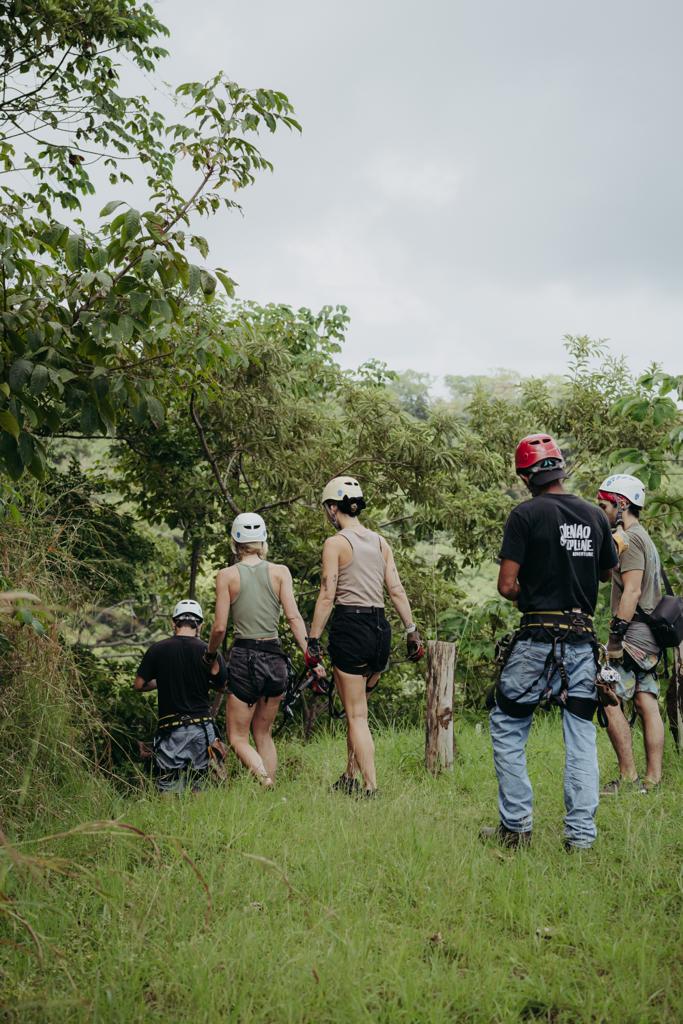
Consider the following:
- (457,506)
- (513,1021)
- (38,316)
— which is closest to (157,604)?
(457,506)

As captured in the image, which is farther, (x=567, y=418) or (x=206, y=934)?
(x=567, y=418)

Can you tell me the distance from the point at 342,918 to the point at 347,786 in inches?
83.5

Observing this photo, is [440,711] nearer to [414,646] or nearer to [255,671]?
[414,646]

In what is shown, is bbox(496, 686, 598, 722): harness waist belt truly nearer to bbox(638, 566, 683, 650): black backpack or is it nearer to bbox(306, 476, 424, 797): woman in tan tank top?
bbox(306, 476, 424, 797): woman in tan tank top

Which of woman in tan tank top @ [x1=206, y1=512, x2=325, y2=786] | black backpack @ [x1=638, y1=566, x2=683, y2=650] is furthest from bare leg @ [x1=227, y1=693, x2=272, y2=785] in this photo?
black backpack @ [x1=638, y1=566, x2=683, y2=650]

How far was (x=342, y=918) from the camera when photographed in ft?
12.5

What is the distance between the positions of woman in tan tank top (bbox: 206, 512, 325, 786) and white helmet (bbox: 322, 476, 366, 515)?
59 cm

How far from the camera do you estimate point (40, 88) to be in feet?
28.3

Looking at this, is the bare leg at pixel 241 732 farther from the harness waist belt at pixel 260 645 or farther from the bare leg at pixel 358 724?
the bare leg at pixel 358 724

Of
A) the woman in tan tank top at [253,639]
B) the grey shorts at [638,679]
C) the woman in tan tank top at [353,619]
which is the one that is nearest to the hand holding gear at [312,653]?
the woman in tan tank top at [353,619]

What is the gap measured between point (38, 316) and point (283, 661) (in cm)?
308

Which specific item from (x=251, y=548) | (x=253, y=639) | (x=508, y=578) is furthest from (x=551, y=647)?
(x=251, y=548)

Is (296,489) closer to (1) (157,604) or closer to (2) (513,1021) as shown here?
(1) (157,604)

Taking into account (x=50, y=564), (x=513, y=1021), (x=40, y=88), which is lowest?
(x=513, y=1021)
